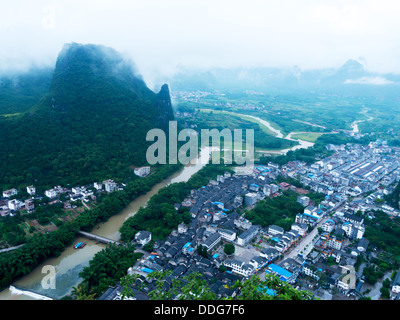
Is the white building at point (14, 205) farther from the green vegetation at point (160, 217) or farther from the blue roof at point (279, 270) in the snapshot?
the blue roof at point (279, 270)

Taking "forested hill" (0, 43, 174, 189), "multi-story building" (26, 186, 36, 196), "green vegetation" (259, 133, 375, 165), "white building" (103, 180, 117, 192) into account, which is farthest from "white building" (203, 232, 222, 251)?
"green vegetation" (259, 133, 375, 165)

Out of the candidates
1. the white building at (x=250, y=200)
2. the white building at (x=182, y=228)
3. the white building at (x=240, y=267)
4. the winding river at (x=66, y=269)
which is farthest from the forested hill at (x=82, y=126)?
the white building at (x=240, y=267)

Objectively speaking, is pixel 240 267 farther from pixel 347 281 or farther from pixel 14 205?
pixel 14 205

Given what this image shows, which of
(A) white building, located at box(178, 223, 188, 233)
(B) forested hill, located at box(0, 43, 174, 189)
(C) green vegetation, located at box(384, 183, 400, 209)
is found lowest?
(C) green vegetation, located at box(384, 183, 400, 209)

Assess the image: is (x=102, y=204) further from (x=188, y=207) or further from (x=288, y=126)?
(x=288, y=126)

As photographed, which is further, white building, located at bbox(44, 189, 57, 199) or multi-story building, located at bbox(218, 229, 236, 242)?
white building, located at bbox(44, 189, 57, 199)

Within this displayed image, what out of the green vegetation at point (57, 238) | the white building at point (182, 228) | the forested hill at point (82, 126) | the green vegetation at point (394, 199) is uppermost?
the forested hill at point (82, 126)

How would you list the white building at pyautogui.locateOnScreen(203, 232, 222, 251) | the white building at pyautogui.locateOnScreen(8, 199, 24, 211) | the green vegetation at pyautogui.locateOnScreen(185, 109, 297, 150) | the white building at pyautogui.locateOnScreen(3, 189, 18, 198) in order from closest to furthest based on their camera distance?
the white building at pyautogui.locateOnScreen(203, 232, 222, 251) → the white building at pyautogui.locateOnScreen(8, 199, 24, 211) → the white building at pyautogui.locateOnScreen(3, 189, 18, 198) → the green vegetation at pyautogui.locateOnScreen(185, 109, 297, 150)

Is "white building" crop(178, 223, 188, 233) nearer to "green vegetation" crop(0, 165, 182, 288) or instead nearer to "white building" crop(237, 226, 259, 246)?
"white building" crop(237, 226, 259, 246)
